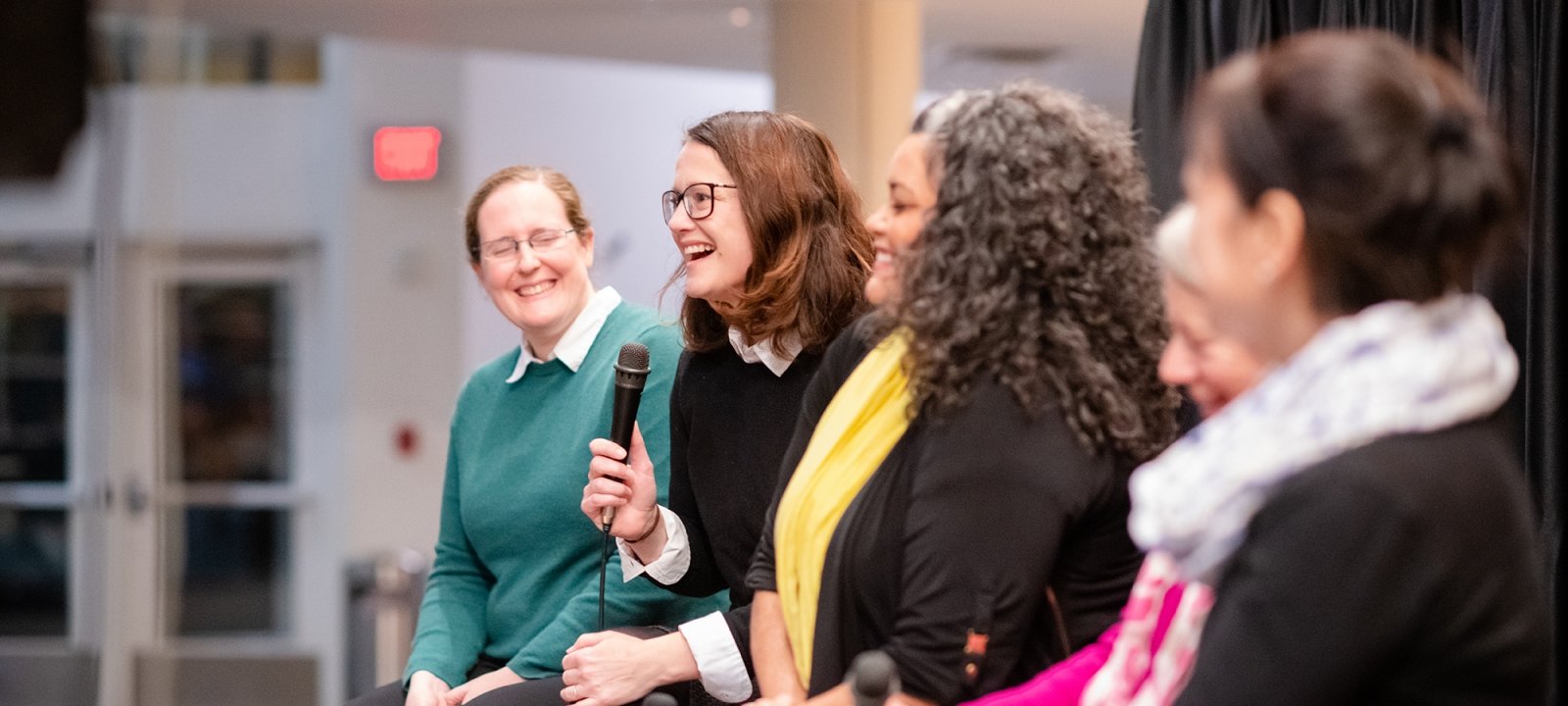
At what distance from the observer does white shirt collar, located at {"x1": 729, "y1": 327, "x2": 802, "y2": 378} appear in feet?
6.41

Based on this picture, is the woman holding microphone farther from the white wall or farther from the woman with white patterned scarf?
the white wall

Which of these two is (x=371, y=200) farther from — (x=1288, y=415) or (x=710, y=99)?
(x=1288, y=415)

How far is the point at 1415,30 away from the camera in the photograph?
2.28m

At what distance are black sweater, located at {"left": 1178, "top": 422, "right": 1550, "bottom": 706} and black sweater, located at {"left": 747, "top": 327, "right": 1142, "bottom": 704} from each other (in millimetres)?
333

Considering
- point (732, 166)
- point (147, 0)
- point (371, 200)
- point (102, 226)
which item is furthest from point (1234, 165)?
point (371, 200)

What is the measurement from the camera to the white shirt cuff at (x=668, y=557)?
201cm

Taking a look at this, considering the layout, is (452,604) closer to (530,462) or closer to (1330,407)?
(530,462)

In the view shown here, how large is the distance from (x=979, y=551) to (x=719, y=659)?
0.59m

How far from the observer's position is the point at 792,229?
1.97 m

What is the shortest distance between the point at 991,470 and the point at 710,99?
6.14 meters

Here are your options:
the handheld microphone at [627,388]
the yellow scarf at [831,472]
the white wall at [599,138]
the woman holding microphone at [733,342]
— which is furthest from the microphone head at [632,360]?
A: the white wall at [599,138]

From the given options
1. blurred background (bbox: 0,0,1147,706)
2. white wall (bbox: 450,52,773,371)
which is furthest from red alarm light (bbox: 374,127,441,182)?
white wall (bbox: 450,52,773,371)

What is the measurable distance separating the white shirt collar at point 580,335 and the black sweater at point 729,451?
26 cm

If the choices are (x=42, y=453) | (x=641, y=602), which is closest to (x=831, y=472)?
(x=641, y=602)
